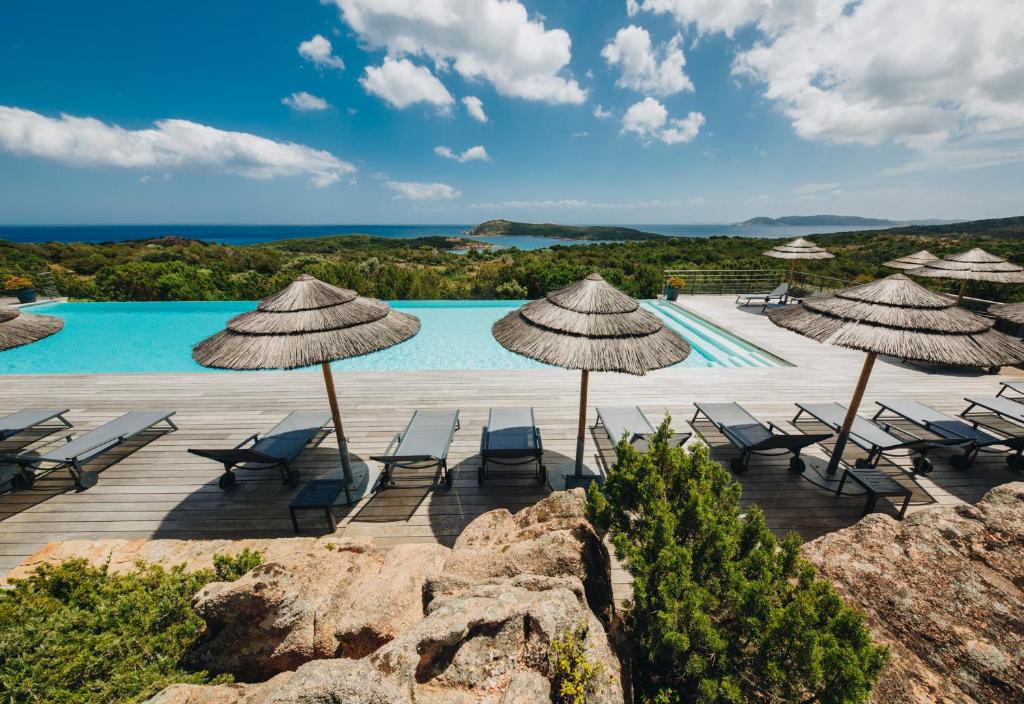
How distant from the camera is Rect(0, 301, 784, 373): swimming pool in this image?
10984 mm

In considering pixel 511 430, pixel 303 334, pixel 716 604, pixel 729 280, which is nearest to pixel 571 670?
pixel 716 604

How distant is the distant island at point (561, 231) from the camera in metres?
88.9

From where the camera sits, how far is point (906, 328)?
409cm

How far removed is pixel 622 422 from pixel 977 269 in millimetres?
10491

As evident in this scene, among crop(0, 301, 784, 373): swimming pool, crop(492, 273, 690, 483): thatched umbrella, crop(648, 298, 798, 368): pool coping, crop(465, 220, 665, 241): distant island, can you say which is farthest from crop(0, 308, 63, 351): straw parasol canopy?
crop(465, 220, 665, 241): distant island

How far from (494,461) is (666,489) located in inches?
108

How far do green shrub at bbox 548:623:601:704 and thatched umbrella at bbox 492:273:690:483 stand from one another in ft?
7.79

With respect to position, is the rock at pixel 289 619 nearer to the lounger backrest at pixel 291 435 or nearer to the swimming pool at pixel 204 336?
the lounger backrest at pixel 291 435

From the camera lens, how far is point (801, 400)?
7.24 meters

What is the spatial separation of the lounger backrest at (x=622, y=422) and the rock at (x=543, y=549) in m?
2.25

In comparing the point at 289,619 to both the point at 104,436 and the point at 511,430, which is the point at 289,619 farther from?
the point at 104,436

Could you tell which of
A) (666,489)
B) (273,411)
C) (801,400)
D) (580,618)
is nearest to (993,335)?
(801,400)

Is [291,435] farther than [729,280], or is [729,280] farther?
[729,280]

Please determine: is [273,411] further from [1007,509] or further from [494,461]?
[1007,509]
